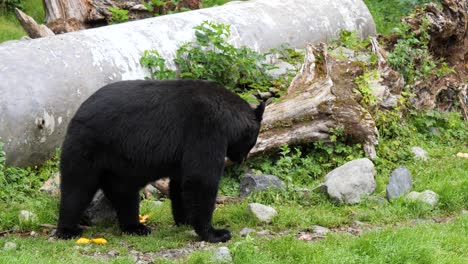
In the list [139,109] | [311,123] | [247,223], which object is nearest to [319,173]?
[311,123]

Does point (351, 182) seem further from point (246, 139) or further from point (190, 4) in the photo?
point (190, 4)

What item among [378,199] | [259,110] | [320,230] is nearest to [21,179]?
[259,110]

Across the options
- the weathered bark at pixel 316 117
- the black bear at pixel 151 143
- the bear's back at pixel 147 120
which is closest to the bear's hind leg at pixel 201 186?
the black bear at pixel 151 143

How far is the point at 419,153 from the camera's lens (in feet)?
35.3

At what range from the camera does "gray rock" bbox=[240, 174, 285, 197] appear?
9133 millimetres

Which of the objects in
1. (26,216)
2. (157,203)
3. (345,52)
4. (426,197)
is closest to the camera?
(26,216)

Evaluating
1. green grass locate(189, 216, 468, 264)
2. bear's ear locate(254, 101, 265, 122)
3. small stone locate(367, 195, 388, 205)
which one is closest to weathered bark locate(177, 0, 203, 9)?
small stone locate(367, 195, 388, 205)

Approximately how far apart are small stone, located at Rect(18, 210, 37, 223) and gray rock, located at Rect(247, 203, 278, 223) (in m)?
2.37

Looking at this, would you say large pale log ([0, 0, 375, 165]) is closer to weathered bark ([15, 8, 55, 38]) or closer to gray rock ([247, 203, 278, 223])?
weathered bark ([15, 8, 55, 38])

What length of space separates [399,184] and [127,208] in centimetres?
340

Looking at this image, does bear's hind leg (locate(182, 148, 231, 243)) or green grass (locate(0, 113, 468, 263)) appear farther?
bear's hind leg (locate(182, 148, 231, 243))

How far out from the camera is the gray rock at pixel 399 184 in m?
8.91

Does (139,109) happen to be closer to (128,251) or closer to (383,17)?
(128,251)

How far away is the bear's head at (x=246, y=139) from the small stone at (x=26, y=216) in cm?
224
